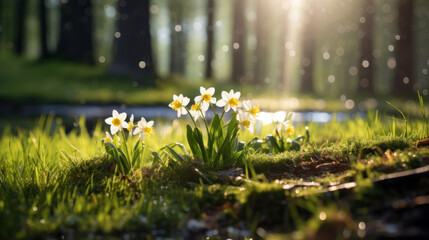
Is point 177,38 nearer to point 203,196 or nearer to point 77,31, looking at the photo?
point 77,31

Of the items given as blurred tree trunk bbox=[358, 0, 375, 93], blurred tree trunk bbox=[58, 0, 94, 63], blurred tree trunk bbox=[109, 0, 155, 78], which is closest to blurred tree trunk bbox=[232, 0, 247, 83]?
blurred tree trunk bbox=[358, 0, 375, 93]

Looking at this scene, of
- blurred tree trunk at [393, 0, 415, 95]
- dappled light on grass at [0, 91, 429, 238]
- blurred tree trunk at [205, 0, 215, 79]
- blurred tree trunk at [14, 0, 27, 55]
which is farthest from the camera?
blurred tree trunk at [14, 0, 27, 55]

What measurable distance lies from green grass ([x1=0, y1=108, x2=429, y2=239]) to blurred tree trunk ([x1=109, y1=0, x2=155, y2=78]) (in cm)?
833

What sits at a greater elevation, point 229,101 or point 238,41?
point 238,41

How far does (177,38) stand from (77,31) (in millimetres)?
18558

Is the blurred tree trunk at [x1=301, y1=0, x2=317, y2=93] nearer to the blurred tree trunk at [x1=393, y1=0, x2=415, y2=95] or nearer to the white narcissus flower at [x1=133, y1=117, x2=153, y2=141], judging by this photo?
the blurred tree trunk at [x1=393, y1=0, x2=415, y2=95]

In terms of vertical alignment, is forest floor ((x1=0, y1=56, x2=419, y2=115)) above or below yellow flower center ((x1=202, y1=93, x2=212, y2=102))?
below

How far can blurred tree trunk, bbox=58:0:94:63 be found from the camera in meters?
13.9

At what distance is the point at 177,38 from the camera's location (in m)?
32.1

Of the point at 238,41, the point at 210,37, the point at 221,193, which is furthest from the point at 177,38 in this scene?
the point at 221,193

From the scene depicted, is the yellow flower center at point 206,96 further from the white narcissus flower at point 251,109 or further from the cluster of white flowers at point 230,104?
the white narcissus flower at point 251,109

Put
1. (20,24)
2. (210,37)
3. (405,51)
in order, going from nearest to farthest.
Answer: (405,51) → (210,37) → (20,24)

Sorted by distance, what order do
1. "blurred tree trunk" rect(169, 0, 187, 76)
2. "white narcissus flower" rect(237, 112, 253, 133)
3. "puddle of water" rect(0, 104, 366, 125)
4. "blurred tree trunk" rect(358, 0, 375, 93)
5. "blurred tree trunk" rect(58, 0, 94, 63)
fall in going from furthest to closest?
"blurred tree trunk" rect(169, 0, 187, 76), "blurred tree trunk" rect(358, 0, 375, 93), "blurred tree trunk" rect(58, 0, 94, 63), "puddle of water" rect(0, 104, 366, 125), "white narcissus flower" rect(237, 112, 253, 133)

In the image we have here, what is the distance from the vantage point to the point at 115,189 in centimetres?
300
